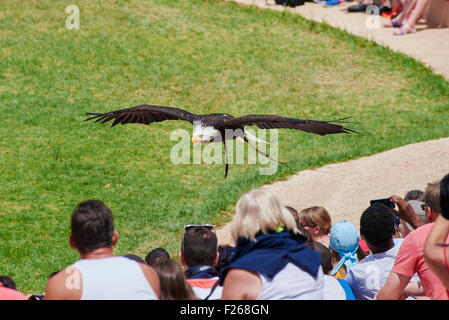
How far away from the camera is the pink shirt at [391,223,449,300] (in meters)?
4.37

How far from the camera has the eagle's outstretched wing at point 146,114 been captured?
28.0 feet

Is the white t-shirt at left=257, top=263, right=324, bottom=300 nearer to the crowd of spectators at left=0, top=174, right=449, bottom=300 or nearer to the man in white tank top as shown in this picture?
the crowd of spectators at left=0, top=174, right=449, bottom=300

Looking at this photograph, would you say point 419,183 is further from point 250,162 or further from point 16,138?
point 16,138

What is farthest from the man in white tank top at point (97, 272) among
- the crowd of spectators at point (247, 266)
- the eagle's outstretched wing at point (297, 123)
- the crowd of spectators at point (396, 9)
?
the crowd of spectators at point (396, 9)

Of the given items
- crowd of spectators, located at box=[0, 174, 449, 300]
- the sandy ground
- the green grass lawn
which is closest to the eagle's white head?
the sandy ground

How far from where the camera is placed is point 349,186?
1031 cm

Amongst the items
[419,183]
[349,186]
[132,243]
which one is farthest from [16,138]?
[419,183]

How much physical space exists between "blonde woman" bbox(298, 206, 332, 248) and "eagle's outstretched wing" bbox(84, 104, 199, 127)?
251 centimetres

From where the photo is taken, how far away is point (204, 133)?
8.41m

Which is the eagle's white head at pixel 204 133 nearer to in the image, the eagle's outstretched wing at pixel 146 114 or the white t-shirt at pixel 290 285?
the eagle's outstretched wing at pixel 146 114

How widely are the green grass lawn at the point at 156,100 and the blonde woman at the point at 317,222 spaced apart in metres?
3.20

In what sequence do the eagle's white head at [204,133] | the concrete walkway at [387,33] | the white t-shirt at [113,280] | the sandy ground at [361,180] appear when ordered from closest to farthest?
1. the white t-shirt at [113,280]
2. the eagle's white head at [204,133]
3. the sandy ground at [361,180]
4. the concrete walkway at [387,33]

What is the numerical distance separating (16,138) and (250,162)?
14.6 ft

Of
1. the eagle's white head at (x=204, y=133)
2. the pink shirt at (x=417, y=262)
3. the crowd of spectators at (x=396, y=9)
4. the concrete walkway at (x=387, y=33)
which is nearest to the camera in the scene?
the pink shirt at (x=417, y=262)
